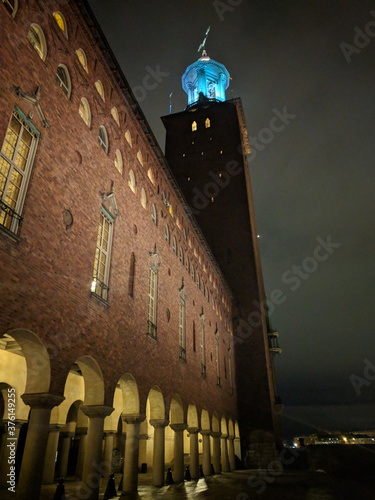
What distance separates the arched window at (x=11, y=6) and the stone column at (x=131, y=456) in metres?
10.5

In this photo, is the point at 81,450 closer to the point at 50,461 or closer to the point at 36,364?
the point at 50,461

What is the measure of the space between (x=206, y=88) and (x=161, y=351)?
40.3 meters

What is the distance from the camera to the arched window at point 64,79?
955cm

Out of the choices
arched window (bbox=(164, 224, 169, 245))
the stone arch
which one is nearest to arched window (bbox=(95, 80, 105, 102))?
arched window (bbox=(164, 224, 169, 245))

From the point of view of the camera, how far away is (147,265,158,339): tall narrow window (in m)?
13.4

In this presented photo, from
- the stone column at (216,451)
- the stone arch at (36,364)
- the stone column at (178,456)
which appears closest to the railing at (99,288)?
the stone arch at (36,364)

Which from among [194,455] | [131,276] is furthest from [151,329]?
[194,455]

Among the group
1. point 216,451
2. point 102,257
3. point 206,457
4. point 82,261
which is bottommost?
point 206,457

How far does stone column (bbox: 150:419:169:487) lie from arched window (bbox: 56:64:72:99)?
10.7 meters

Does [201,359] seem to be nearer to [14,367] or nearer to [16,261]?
[14,367]

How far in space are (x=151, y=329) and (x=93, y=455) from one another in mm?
5126

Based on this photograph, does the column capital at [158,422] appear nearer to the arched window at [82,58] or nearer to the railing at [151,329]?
the railing at [151,329]

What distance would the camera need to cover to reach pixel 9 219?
7.09 m

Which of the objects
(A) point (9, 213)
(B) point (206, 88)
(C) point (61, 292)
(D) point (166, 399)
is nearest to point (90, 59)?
(A) point (9, 213)
